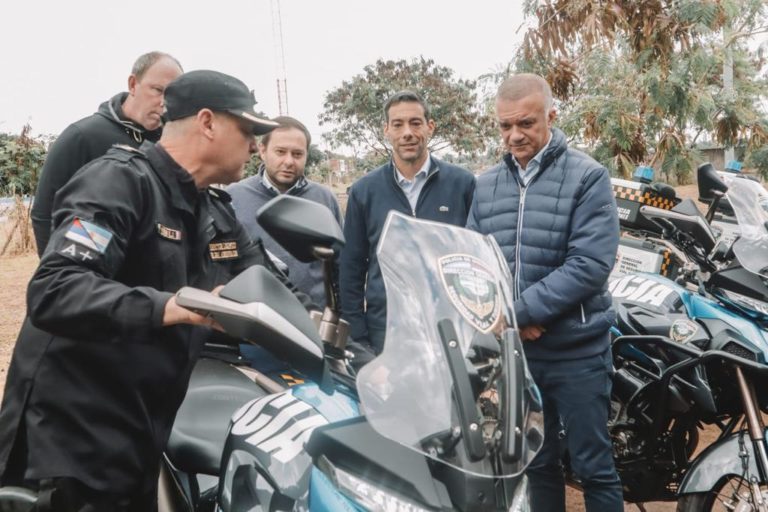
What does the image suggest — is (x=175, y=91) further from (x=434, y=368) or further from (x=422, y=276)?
(x=434, y=368)

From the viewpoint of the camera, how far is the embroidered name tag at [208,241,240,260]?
2.07 m

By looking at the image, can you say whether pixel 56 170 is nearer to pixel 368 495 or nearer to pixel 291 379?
pixel 291 379

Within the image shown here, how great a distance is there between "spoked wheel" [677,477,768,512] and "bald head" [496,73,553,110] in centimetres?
159

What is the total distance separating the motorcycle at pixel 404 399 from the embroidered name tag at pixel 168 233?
37cm

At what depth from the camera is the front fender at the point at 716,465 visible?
2.43 metres

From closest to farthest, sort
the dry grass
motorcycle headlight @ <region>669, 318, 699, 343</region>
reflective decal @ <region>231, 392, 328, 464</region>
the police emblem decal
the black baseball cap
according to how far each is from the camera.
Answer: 1. the police emblem decal
2. reflective decal @ <region>231, 392, 328, 464</region>
3. the black baseball cap
4. motorcycle headlight @ <region>669, 318, 699, 343</region>
5. the dry grass

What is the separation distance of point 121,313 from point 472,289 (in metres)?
0.74

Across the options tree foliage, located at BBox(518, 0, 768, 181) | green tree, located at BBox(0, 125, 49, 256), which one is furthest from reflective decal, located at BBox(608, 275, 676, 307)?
green tree, located at BBox(0, 125, 49, 256)

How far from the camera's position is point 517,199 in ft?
8.94

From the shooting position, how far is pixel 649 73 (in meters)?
9.13

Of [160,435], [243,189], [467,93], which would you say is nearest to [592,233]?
[160,435]

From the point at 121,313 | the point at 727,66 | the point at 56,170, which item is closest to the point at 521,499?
the point at 121,313

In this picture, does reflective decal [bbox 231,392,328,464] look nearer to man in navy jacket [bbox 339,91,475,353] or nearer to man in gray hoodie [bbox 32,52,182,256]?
man in navy jacket [bbox 339,91,475,353]

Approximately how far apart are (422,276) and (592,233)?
1.38 metres
